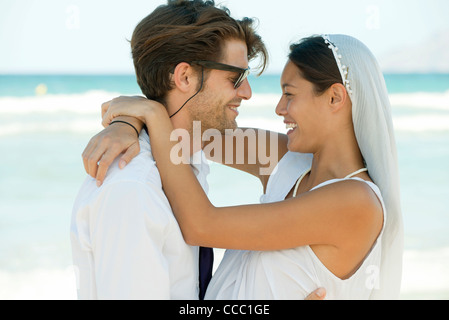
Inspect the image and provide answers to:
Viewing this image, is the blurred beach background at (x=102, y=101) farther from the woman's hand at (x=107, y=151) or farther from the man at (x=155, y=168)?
the woman's hand at (x=107, y=151)

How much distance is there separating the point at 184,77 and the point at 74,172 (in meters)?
10.1

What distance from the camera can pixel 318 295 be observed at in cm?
266

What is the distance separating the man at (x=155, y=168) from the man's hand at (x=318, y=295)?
0.58 m

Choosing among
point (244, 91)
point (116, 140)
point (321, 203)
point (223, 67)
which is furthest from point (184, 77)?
point (321, 203)

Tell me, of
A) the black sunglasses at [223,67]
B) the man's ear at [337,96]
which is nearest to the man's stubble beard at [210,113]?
the black sunglasses at [223,67]

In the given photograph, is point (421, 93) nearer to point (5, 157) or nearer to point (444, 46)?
point (444, 46)

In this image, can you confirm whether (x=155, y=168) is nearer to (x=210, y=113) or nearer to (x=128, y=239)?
(x=128, y=239)

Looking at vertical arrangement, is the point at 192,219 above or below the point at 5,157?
above

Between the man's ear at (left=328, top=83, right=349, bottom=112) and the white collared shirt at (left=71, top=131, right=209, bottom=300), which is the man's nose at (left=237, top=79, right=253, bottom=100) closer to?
the man's ear at (left=328, top=83, right=349, bottom=112)

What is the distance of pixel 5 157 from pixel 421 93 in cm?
1625

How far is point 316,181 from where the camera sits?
117 inches

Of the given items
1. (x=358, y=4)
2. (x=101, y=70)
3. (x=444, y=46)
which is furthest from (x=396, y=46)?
(x=101, y=70)

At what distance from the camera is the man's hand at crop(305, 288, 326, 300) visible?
266cm

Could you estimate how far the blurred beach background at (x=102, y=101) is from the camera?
7.59m
